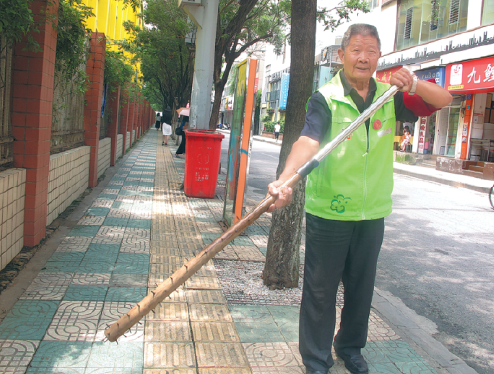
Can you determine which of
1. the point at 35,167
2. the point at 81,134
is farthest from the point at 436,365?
the point at 81,134

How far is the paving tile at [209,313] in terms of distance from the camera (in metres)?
3.43

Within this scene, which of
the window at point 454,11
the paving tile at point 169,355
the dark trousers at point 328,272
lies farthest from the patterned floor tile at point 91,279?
the window at point 454,11

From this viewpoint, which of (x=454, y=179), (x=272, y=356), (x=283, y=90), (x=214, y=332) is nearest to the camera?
(x=272, y=356)

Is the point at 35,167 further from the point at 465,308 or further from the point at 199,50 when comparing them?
the point at 199,50

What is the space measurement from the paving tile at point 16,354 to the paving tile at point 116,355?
1.14 feet

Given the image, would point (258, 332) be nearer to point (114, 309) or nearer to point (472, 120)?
point (114, 309)

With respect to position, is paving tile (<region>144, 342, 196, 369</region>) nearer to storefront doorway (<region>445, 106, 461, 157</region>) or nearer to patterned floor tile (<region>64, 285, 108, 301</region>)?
patterned floor tile (<region>64, 285, 108, 301</region>)

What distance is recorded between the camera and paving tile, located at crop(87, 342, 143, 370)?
2.72 metres

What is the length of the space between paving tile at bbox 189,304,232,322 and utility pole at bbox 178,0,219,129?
616 cm

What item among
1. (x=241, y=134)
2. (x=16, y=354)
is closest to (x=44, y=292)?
(x=16, y=354)

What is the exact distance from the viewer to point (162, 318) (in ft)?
11.0

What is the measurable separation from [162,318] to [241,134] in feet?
10.4

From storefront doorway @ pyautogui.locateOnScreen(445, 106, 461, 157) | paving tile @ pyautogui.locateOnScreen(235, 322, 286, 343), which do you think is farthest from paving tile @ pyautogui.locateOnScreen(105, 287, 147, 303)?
storefront doorway @ pyautogui.locateOnScreen(445, 106, 461, 157)

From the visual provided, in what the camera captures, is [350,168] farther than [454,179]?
No
